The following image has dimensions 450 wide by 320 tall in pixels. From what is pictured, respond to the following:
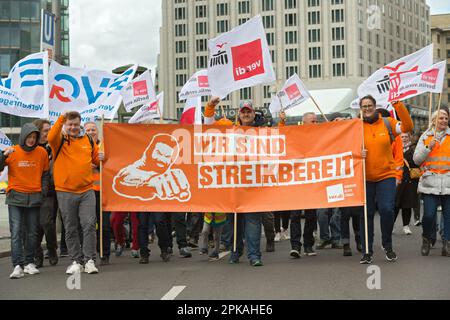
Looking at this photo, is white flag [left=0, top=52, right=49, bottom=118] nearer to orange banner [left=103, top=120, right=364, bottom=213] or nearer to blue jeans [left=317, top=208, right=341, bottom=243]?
orange banner [left=103, top=120, right=364, bottom=213]

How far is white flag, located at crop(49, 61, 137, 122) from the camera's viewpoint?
1315 centimetres

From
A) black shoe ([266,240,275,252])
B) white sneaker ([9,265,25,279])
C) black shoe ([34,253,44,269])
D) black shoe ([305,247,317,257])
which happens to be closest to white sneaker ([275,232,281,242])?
black shoe ([266,240,275,252])

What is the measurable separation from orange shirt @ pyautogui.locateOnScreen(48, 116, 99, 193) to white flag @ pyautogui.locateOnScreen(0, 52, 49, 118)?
2.60 meters

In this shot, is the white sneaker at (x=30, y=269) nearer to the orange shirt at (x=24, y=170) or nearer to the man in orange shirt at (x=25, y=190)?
the man in orange shirt at (x=25, y=190)

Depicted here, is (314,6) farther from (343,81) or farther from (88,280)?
(88,280)

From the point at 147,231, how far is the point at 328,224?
3.10 meters

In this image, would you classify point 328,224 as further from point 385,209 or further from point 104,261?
point 104,261

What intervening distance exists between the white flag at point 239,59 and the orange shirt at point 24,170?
287 cm

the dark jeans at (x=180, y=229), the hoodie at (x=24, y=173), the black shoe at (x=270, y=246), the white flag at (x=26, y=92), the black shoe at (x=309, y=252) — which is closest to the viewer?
the hoodie at (x=24, y=173)

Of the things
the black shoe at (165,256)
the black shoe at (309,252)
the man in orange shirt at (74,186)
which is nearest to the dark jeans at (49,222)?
the man in orange shirt at (74,186)

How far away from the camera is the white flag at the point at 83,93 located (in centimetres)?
1315

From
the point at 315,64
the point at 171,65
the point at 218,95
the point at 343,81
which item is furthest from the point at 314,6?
the point at 218,95
